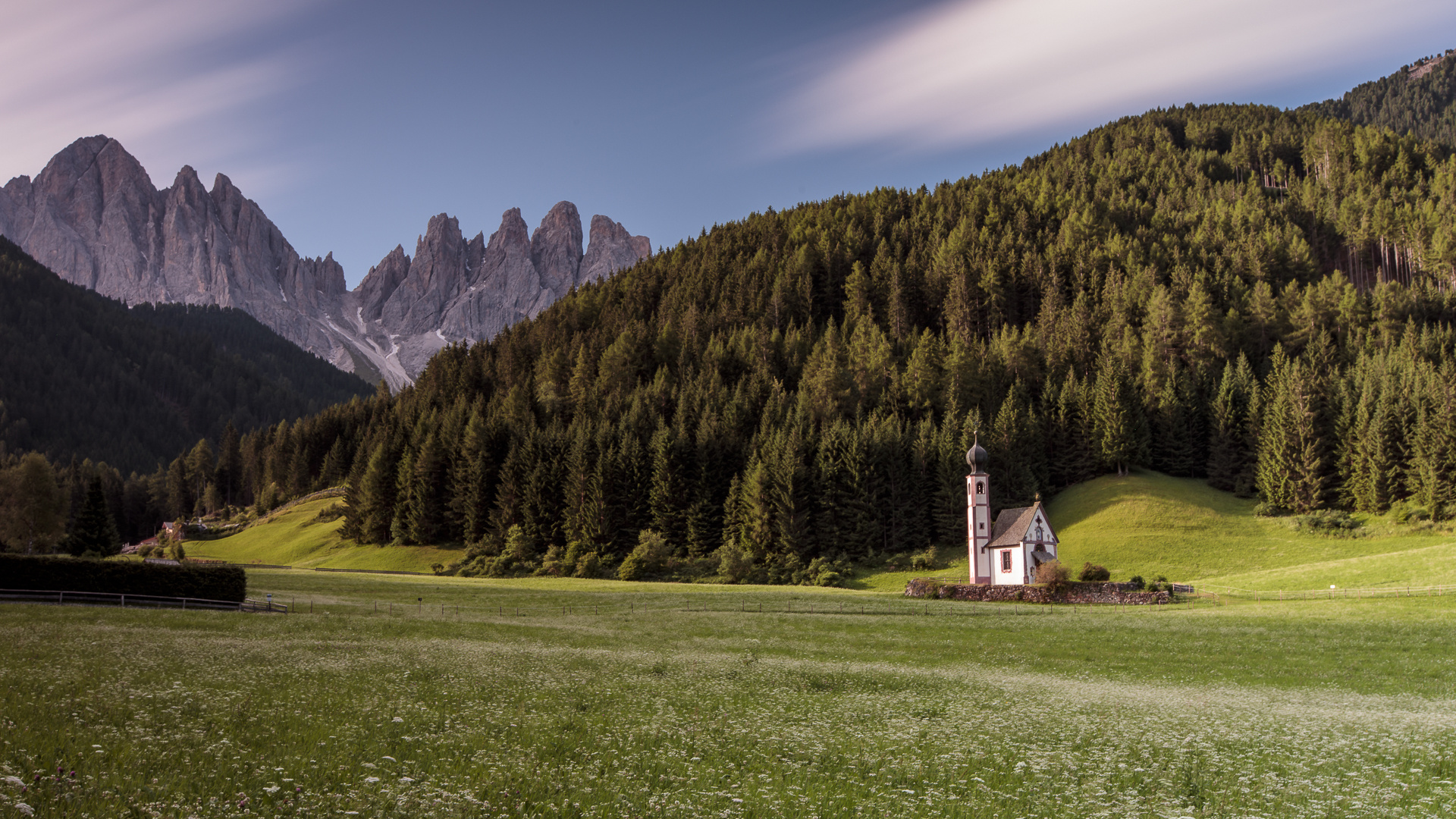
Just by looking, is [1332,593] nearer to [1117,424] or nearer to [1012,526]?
[1012,526]

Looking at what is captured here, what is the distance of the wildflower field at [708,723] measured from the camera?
39.6 feet

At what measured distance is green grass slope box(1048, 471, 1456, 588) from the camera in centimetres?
6450

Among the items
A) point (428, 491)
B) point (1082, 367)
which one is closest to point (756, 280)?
point (1082, 367)

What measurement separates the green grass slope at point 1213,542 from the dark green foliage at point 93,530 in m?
99.7

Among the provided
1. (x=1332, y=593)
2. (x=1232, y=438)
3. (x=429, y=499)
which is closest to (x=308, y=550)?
(x=429, y=499)

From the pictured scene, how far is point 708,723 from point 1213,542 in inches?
3472

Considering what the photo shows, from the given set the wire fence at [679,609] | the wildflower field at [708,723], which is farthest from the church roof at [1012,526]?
the wildflower field at [708,723]

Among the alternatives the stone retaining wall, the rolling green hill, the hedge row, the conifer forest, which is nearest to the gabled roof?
the rolling green hill

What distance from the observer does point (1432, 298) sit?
434ft

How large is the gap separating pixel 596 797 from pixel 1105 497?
104587 millimetres

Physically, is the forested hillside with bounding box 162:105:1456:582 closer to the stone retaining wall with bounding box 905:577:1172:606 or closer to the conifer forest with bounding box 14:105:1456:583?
the conifer forest with bounding box 14:105:1456:583

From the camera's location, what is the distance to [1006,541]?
79625mm

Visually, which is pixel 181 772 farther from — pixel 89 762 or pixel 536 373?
pixel 536 373

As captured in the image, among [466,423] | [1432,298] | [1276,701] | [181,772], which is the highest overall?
[1432,298]
